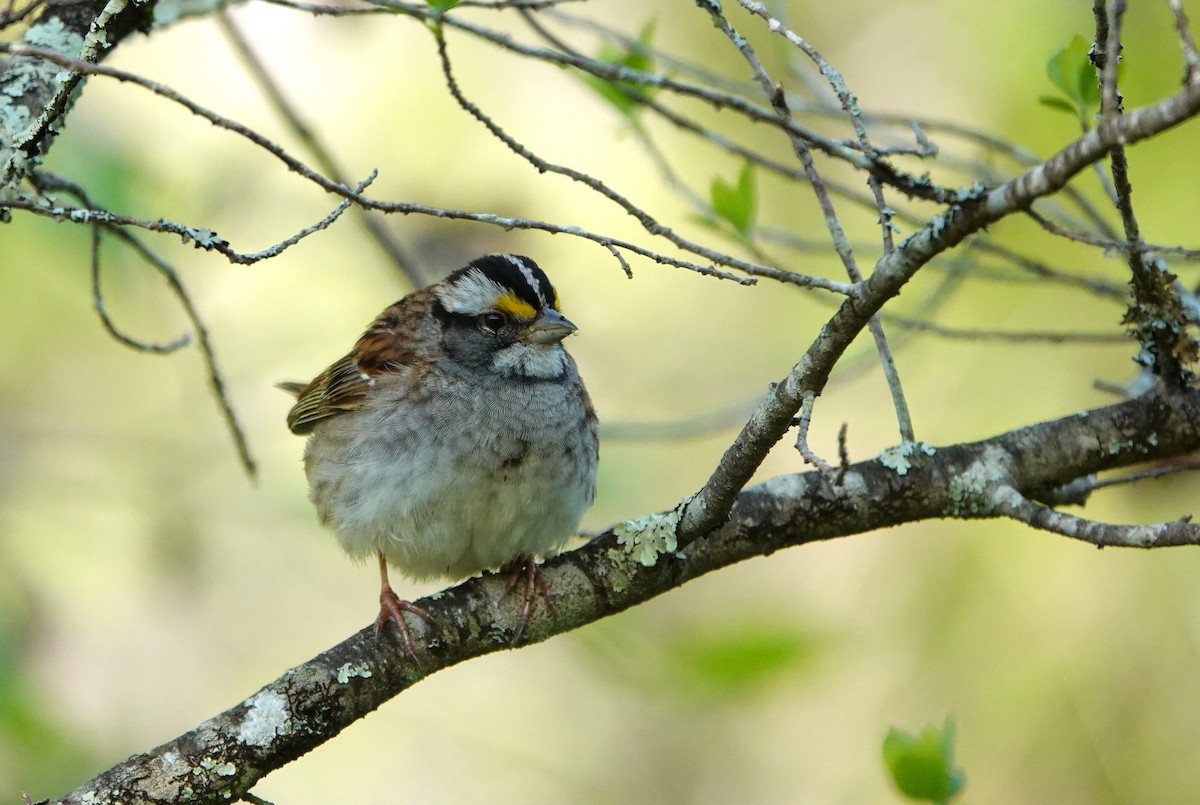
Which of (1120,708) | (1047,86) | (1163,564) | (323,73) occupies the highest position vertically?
(323,73)

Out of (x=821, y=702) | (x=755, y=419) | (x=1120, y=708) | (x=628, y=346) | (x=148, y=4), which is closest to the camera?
(x=755, y=419)

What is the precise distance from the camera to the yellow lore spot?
Result: 14.1 feet

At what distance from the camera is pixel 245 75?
7.52 metres

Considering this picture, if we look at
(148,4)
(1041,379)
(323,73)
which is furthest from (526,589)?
(323,73)

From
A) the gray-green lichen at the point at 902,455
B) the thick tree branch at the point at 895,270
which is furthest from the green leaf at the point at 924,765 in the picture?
the thick tree branch at the point at 895,270

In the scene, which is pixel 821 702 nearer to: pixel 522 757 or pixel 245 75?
pixel 522 757

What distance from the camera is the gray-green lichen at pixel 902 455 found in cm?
328

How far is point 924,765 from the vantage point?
3109 millimetres

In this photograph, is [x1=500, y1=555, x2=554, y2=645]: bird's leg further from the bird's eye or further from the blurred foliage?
the blurred foliage

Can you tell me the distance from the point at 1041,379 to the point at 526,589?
3889 mm

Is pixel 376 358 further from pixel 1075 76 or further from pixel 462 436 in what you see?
pixel 1075 76

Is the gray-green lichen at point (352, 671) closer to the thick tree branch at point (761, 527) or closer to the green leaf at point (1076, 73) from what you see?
the thick tree branch at point (761, 527)

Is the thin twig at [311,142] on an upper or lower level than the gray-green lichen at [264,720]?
upper

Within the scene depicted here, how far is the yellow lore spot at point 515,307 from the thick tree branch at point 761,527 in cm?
113
